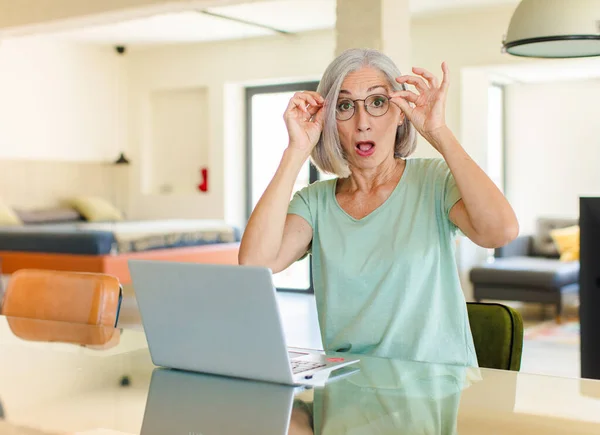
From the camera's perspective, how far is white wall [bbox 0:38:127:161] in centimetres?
809

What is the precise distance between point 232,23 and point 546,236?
3.62m

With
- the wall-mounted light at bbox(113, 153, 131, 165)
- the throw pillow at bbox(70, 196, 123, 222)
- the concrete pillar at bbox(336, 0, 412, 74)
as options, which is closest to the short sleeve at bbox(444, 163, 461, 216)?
the concrete pillar at bbox(336, 0, 412, 74)

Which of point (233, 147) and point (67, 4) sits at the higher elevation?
point (67, 4)

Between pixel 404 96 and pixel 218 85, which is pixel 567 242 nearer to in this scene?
pixel 218 85

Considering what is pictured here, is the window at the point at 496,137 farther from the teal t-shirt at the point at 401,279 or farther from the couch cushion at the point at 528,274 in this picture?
the teal t-shirt at the point at 401,279

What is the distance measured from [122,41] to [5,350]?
7.30m

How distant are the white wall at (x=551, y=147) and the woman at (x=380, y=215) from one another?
6.42m

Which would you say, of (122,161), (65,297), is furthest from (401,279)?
(122,161)

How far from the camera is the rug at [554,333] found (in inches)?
228

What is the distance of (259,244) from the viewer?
71.1 inches

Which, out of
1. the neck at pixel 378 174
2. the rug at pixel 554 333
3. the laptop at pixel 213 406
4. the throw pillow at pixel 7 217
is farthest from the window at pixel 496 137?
the laptop at pixel 213 406

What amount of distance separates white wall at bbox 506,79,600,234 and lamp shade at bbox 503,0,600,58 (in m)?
4.95

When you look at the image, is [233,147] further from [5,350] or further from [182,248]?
[5,350]

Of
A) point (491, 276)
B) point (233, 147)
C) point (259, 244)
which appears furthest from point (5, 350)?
point (233, 147)
